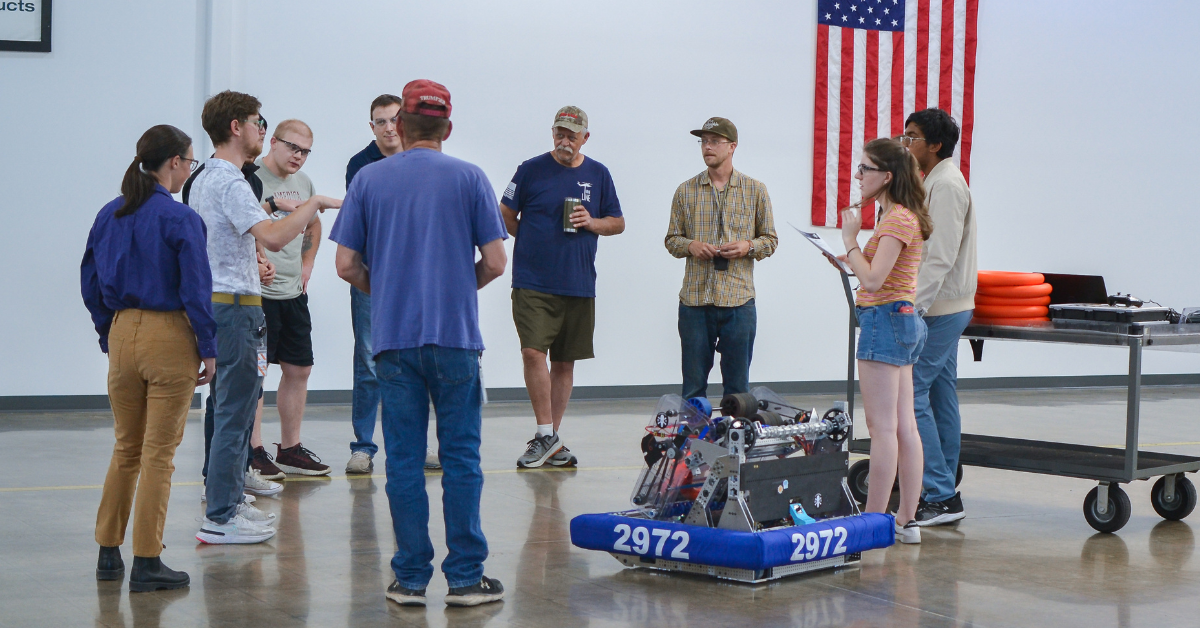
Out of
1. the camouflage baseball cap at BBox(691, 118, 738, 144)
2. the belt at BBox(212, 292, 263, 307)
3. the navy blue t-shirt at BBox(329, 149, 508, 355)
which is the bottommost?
the belt at BBox(212, 292, 263, 307)

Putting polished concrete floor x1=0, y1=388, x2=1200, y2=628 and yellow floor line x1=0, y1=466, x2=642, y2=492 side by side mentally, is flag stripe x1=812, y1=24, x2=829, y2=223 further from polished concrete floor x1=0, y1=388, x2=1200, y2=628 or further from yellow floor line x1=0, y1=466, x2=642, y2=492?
yellow floor line x1=0, y1=466, x2=642, y2=492

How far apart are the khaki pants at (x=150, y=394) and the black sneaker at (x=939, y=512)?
2901mm

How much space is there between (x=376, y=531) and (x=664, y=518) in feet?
3.87

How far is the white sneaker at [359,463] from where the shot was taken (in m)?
5.89

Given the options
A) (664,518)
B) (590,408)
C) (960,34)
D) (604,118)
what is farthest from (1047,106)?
(664,518)

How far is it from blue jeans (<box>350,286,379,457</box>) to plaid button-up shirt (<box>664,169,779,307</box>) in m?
1.54

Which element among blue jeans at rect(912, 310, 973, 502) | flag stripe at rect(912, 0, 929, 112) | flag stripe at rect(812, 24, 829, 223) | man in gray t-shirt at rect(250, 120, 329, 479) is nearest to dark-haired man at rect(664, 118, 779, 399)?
blue jeans at rect(912, 310, 973, 502)

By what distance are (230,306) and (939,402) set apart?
9.48 ft

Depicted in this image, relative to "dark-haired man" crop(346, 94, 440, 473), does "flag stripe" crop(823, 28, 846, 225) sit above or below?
above

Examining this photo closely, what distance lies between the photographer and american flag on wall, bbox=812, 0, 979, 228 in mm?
9914

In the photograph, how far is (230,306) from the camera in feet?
14.2

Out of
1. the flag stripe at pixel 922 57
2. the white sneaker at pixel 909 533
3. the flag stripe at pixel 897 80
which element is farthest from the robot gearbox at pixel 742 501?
the flag stripe at pixel 922 57

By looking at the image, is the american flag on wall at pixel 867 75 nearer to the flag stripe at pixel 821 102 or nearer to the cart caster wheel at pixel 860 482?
the flag stripe at pixel 821 102

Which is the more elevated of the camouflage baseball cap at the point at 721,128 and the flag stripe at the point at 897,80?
the flag stripe at the point at 897,80
